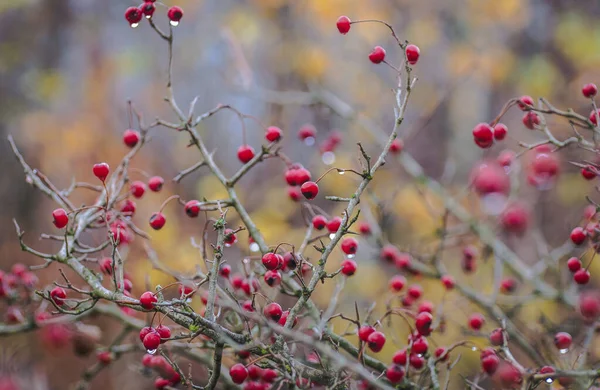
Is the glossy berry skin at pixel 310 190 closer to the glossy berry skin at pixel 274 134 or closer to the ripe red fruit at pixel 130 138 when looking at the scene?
the glossy berry skin at pixel 274 134

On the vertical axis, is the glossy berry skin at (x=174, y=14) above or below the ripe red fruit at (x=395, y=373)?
above

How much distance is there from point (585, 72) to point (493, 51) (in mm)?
927

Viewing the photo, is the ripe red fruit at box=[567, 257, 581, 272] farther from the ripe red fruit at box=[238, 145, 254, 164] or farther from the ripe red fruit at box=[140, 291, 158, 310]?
the ripe red fruit at box=[140, 291, 158, 310]

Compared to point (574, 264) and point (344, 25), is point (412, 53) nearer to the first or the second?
point (344, 25)

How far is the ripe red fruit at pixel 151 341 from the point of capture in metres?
1.18

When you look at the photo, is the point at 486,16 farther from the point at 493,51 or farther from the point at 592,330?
the point at 592,330

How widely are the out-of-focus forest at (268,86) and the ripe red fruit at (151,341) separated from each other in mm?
3473

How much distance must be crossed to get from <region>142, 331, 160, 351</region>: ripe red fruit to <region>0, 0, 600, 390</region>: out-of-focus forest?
347 cm

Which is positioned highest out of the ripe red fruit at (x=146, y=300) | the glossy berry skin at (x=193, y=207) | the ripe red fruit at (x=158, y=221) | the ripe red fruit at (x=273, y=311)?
the glossy berry skin at (x=193, y=207)

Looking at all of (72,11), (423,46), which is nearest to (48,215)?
(72,11)

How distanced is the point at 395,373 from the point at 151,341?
23.3 inches

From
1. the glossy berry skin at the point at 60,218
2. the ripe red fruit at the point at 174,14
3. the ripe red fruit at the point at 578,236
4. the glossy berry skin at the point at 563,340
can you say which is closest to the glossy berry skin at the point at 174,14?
the ripe red fruit at the point at 174,14

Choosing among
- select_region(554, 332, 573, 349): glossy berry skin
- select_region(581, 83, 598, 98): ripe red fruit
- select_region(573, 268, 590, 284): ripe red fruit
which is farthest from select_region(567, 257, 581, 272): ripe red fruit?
select_region(581, 83, 598, 98): ripe red fruit

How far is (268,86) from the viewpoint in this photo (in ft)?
22.8
